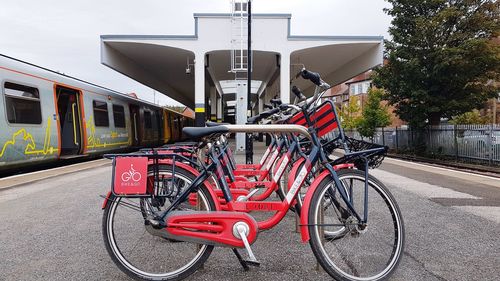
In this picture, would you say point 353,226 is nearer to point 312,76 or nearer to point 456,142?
point 312,76

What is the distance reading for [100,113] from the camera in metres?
13.1

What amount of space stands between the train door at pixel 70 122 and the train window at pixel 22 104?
220cm

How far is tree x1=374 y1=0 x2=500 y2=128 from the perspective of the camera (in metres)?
16.2

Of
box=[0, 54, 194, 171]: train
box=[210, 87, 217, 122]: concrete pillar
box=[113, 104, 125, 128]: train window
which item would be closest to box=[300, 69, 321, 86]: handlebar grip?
box=[0, 54, 194, 171]: train

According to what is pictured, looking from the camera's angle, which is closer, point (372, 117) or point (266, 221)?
point (266, 221)

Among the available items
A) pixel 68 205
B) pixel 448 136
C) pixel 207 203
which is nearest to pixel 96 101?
pixel 68 205

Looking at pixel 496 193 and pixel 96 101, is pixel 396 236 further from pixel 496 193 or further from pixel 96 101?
pixel 96 101

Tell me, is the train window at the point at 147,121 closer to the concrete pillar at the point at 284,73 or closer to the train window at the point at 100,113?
the train window at the point at 100,113

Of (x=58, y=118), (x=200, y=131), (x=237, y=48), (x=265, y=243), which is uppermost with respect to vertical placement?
(x=237, y=48)

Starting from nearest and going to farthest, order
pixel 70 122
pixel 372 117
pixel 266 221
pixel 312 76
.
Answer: pixel 266 221 < pixel 312 76 < pixel 70 122 < pixel 372 117

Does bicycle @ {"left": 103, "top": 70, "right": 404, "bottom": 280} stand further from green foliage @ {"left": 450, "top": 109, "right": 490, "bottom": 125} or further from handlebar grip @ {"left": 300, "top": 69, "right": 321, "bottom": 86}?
green foliage @ {"left": 450, "top": 109, "right": 490, "bottom": 125}

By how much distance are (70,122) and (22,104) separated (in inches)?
123

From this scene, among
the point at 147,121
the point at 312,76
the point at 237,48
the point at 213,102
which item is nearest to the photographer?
the point at 312,76

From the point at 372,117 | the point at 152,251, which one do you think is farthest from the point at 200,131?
the point at 372,117
